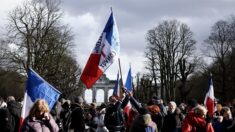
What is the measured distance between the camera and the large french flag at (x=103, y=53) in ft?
41.5

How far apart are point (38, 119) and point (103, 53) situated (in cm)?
525

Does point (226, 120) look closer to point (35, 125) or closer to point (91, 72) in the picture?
point (91, 72)

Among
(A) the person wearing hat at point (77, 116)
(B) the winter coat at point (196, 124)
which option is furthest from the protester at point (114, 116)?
(B) the winter coat at point (196, 124)

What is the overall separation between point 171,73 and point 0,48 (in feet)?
77.4

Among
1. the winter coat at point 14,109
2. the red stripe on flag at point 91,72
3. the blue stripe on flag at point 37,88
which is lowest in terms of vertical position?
the winter coat at point 14,109

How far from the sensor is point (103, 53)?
13.1 m

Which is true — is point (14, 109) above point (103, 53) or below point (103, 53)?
below

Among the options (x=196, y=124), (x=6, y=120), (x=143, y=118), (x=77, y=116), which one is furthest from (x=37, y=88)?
(x=6, y=120)

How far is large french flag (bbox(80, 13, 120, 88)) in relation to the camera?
12656 mm

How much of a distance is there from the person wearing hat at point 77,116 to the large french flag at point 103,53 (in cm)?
108

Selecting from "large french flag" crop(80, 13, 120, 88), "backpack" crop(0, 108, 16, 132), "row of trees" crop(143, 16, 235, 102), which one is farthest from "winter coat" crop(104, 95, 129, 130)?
"row of trees" crop(143, 16, 235, 102)

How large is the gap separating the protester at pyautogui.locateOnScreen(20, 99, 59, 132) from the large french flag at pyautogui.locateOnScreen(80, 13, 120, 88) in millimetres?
4458

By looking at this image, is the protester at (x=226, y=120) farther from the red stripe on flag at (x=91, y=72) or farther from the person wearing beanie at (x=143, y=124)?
the person wearing beanie at (x=143, y=124)

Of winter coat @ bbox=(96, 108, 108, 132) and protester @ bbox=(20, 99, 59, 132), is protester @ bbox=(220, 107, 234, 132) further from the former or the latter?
protester @ bbox=(20, 99, 59, 132)
